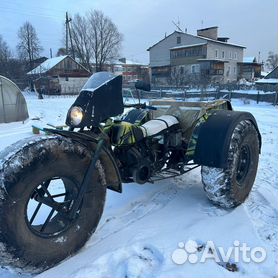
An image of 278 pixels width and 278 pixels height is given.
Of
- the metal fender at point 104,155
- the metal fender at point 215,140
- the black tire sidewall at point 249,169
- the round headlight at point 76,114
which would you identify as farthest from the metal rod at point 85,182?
the black tire sidewall at point 249,169

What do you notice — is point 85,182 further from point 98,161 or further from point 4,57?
point 4,57

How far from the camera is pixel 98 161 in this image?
113 inches

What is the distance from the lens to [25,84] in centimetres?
5331

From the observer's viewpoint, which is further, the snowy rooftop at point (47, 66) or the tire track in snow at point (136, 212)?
the snowy rooftop at point (47, 66)

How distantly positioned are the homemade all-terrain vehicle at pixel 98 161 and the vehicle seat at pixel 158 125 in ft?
0.04

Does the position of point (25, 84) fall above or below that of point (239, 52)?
below

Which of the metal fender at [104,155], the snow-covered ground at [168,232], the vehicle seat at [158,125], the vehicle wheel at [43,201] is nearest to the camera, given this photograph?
the vehicle wheel at [43,201]

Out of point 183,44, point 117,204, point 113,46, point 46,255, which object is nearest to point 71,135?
point 46,255

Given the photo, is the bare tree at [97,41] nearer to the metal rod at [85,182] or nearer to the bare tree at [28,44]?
the bare tree at [28,44]

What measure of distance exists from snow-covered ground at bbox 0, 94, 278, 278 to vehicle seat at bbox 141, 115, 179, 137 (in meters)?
0.94

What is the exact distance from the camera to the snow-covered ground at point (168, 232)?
2.63 m

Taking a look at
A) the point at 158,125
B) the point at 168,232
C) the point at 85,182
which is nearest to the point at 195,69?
the point at 158,125

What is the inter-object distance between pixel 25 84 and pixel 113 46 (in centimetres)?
1843

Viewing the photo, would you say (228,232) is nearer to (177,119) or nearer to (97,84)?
(177,119)
